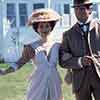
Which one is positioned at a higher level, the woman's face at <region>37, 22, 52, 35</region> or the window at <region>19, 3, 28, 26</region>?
the woman's face at <region>37, 22, 52, 35</region>

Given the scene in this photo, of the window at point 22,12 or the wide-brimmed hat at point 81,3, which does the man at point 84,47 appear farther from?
the window at point 22,12

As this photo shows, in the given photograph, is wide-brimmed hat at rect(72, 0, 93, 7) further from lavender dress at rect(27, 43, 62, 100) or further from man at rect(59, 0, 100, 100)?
lavender dress at rect(27, 43, 62, 100)

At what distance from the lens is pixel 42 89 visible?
20.2 feet

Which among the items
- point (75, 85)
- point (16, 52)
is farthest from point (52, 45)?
point (16, 52)

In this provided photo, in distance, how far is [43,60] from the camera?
241 inches

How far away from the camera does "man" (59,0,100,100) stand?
5848mm

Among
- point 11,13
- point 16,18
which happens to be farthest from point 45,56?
point 11,13

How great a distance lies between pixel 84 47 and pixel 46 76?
1.78ft

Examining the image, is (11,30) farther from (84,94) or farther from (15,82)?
(84,94)

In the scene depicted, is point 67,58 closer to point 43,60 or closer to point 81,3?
point 43,60

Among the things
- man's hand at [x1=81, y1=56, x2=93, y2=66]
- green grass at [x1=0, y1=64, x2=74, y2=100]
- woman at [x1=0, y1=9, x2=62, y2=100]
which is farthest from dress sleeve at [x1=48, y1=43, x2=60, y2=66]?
green grass at [x1=0, y1=64, x2=74, y2=100]

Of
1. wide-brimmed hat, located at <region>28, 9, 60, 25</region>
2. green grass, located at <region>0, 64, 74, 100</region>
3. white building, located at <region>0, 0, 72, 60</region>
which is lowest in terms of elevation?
green grass, located at <region>0, 64, 74, 100</region>

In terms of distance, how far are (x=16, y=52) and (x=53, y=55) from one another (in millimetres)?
21184

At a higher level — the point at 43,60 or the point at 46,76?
the point at 43,60
